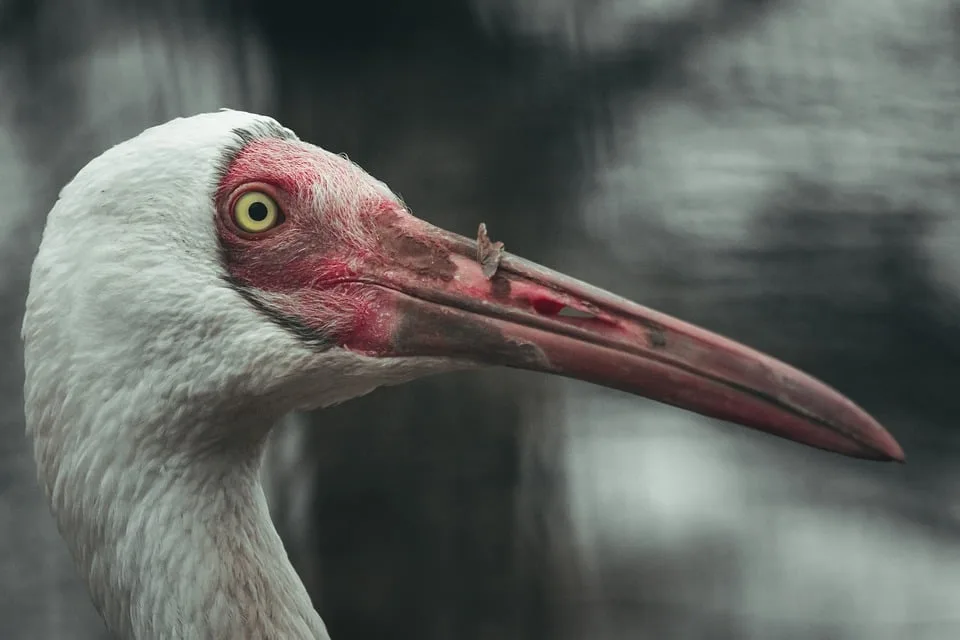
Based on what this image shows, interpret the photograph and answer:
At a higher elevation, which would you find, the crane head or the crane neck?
the crane head

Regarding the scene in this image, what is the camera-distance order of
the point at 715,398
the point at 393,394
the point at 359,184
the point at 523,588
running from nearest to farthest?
1. the point at 715,398
2. the point at 359,184
3. the point at 393,394
4. the point at 523,588

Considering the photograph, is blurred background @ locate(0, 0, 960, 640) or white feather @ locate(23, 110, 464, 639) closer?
white feather @ locate(23, 110, 464, 639)

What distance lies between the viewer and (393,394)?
8.69 ft

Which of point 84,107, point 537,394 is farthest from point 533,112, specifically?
point 84,107

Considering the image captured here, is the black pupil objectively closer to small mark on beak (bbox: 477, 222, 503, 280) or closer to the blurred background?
small mark on beak (bbox: 477, 222, 503, 280)

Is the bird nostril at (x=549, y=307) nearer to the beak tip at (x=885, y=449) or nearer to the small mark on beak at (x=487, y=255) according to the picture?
the small mark on beak at (x=487, y=255)

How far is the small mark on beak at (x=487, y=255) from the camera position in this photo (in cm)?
131

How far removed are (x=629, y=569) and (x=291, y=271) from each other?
6.90 ft

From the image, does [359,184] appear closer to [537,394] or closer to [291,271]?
[291,271]

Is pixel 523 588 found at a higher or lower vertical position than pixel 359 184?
lower

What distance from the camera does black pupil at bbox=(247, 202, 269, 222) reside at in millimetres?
1326

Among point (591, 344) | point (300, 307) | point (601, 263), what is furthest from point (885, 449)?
point (601, 263)

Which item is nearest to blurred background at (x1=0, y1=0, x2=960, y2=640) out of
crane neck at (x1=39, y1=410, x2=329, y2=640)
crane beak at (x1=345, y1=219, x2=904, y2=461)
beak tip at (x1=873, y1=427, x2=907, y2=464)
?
crane neck at (x1=39, y1=410, x2=329, y2=640)

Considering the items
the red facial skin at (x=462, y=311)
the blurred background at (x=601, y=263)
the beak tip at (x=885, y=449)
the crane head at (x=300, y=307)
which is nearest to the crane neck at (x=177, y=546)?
the crane head at (x=300, y=307)
